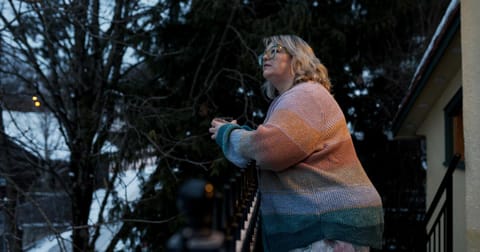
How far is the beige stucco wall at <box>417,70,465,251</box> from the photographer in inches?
220

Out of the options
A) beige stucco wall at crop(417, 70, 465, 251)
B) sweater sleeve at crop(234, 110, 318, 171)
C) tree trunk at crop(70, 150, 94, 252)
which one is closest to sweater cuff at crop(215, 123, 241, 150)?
sweater sleeve at crop(234, 110, 318, 171)

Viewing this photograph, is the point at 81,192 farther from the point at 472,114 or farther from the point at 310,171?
the point at 310,171

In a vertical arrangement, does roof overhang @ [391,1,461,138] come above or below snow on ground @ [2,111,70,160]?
above

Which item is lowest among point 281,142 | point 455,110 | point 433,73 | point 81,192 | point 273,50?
point 81,192

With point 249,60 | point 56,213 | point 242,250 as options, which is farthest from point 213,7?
point 56,213

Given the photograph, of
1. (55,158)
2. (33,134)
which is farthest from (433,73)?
(55,158)

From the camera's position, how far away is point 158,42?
8664 mm

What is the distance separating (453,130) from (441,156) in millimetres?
668

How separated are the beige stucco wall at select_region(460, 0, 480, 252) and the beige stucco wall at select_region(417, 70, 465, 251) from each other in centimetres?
257

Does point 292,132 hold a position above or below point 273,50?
below

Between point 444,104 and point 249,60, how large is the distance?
2956 millimetres

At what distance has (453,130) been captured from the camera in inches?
243

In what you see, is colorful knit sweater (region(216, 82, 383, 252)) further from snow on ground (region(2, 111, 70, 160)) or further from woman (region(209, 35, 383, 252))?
snow on ground (region(2, 111, 70, 160))

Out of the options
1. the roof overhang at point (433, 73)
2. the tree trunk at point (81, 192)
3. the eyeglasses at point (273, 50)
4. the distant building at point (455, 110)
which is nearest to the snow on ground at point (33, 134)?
the tree trunk at point (81, 192)
